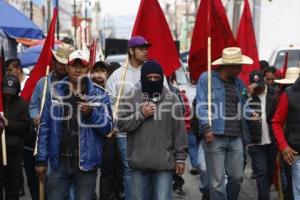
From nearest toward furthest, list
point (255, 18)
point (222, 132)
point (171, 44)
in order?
point (222, 132) → point (171, 44) → point (255, 18)

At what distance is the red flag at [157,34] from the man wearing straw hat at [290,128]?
5.68 feet

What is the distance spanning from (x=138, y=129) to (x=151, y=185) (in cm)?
58

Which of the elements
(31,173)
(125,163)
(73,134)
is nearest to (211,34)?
(125,163)

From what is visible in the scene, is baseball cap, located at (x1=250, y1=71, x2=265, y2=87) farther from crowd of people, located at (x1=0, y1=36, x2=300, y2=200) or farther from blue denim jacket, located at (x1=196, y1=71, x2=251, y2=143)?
blue denim jacket, located at (x1=196, y1=71, x2=251, y2=143)

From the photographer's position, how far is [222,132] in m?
7.43

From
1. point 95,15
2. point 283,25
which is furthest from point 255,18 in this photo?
point 95,15

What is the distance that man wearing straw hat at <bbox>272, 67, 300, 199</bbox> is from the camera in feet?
23.4

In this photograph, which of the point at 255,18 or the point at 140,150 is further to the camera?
the point at 255,18

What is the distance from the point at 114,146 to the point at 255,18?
46.9 feet

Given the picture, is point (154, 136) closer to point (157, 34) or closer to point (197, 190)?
point (157, 34)

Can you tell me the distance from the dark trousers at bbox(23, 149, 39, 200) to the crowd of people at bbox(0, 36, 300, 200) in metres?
0.01

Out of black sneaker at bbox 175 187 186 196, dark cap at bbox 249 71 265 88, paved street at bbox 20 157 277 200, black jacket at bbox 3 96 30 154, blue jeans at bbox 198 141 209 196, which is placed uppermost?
dark cap at bbox 249 71 265 88

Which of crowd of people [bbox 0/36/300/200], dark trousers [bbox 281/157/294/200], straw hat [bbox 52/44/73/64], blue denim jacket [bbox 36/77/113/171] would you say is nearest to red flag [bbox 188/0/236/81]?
crowd of people [bbox 0/36/300/200]

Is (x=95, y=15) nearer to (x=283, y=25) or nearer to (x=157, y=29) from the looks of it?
(x=283, y=25)
